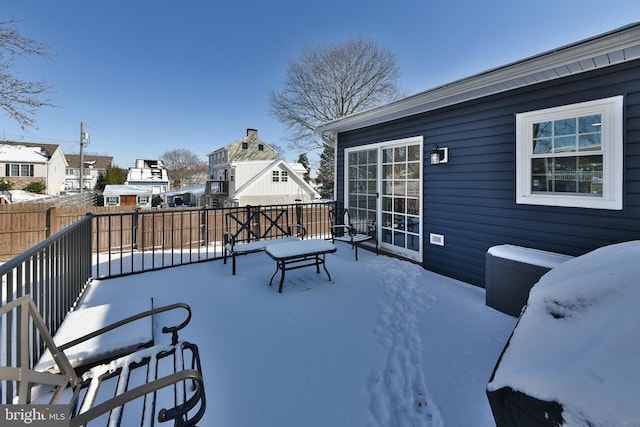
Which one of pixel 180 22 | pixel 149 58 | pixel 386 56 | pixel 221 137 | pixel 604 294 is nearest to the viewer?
pixel 604 294

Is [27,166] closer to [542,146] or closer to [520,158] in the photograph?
[520,158]

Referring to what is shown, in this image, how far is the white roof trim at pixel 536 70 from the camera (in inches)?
93.7

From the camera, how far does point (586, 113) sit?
2.85 m

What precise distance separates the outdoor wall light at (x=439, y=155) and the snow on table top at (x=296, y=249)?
6.58ft

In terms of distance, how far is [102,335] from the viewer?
6.55ft

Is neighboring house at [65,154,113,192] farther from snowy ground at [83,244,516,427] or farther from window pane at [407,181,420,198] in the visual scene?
window pane at [407,181,420,198]

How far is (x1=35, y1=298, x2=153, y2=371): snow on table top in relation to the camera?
175 cm

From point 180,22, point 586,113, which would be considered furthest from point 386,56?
point 586,113

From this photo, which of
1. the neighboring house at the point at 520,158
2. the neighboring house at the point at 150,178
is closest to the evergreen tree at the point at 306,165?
the neighboring house at the point at 150,178

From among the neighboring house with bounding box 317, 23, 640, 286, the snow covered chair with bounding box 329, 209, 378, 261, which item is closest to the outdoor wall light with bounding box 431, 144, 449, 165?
the neighboring house with bounding box 317, 23, 640, 286

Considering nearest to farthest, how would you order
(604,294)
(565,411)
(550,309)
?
(565,411) → (604,294) → (550,309)

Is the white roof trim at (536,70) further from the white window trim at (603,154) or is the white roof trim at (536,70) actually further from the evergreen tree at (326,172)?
the evergreen tree at (326,172)

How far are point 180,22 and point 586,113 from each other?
10011mm

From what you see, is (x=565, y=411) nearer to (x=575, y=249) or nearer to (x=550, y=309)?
(x=550, y=309)
